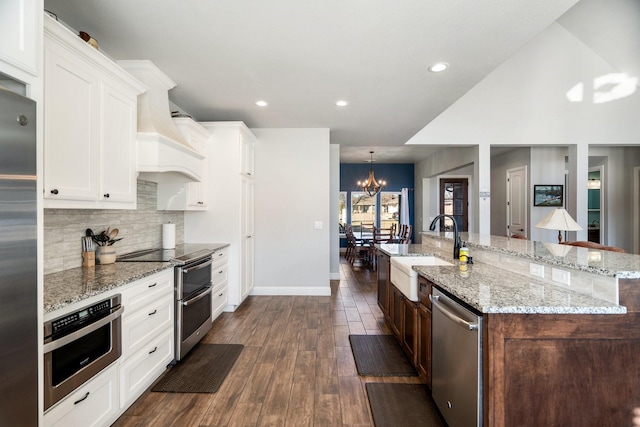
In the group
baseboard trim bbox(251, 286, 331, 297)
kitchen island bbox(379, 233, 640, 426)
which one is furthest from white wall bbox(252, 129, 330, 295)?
kitchen island bbox(379, 233, 640, 426)

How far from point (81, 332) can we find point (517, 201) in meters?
7.39

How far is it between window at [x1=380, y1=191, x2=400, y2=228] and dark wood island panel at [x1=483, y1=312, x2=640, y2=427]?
8.70 metres

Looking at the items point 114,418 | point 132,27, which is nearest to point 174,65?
point 132,27

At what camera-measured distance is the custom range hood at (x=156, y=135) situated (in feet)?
8.27

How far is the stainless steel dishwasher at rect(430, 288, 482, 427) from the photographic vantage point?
145cm

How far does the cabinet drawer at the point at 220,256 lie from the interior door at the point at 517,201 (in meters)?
5.57

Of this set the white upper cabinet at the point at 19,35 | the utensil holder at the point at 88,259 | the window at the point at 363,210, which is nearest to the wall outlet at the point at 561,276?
the white upper cabinet at the point at 19,35

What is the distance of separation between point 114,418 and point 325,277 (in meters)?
3.25

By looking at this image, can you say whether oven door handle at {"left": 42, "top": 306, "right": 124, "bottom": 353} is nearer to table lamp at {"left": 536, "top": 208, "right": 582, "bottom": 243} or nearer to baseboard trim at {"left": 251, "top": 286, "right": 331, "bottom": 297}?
baseboard trim at {"left": 251, "top": 286, "right": 331, "bottom": 297}

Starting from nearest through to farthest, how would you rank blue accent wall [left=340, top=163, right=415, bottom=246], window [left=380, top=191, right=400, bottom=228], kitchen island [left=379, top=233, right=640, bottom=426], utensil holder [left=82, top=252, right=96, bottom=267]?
1. kitchen island [left=379, top=233, right=640, bottom=426]
2. utensil holder [left=82, top=252, right=96, bottom=267]
3. blue accent wall [left=340, top=163, right=415, bottom=246]
4. window [left=380, top=191, right=400, bottom=228]

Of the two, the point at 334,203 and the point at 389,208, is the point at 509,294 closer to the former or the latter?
the point at 334,203

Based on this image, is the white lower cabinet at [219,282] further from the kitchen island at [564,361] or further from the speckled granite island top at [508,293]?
the kitchen island at [564,361]

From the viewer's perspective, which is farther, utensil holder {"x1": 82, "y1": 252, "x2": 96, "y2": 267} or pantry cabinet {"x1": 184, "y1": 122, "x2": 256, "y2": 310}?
pantry cabinet {"x1": 184, "y1": 122, "x2": 256, "y2": 310}

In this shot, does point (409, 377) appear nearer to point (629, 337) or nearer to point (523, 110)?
point (629, 337)
